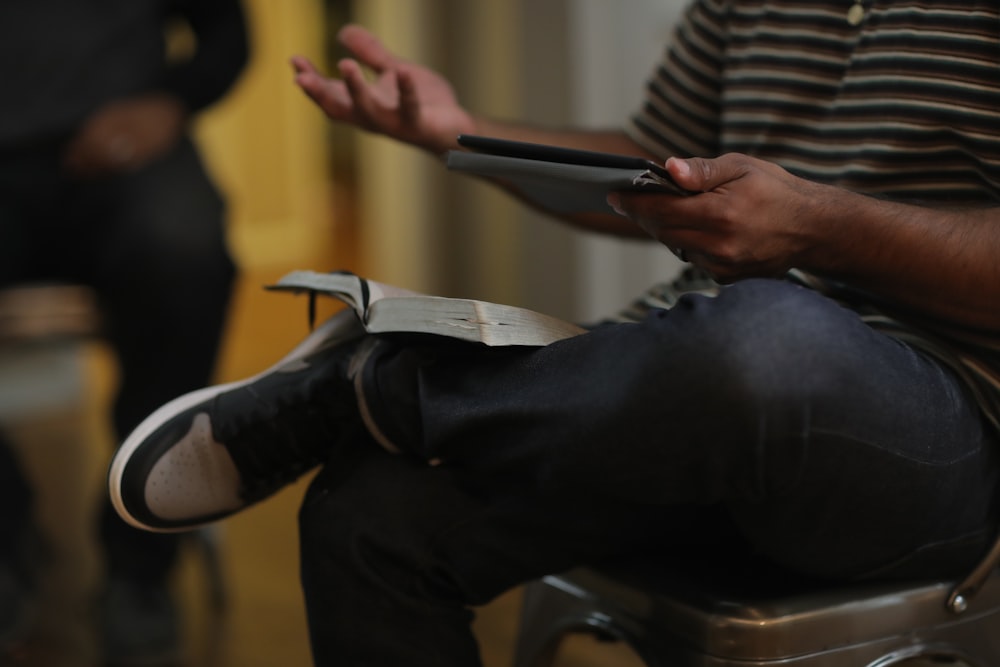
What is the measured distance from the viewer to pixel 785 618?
676 mm

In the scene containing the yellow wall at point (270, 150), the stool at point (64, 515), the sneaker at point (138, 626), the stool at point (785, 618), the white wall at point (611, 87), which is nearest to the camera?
the stool at point (785, 618)

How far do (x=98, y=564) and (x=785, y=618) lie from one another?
4.38ft

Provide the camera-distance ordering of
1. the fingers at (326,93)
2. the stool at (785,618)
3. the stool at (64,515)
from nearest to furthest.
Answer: the stool at (785,618), the fingers at (326,93), the stool at (64,515)

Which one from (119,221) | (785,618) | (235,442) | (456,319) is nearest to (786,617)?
(785,618)

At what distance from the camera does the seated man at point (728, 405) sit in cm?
59

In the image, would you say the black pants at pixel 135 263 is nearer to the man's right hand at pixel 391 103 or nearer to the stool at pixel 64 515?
the stool at pixel 64 515

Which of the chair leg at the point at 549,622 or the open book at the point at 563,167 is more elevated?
the open book at the point at 563,167

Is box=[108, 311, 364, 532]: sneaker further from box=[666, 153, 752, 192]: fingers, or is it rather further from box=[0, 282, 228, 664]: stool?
box=[0, 282, 228, 664]: stool

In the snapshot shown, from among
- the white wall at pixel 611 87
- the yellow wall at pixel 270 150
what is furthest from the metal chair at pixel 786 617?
the yellow wall at pixel 270 150

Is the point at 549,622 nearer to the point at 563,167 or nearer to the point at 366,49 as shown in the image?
the point at 563,167

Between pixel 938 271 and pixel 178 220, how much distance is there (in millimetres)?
1036

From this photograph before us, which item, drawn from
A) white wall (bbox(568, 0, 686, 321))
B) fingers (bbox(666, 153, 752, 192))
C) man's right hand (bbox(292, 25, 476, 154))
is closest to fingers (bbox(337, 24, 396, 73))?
man's right hand (bbox(292, 25, 476, 154))

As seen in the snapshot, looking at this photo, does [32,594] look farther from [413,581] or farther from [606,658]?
[413,581]

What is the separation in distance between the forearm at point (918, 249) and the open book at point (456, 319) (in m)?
0.16
